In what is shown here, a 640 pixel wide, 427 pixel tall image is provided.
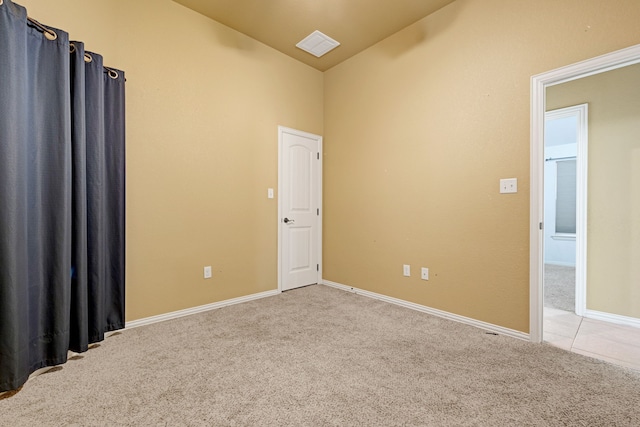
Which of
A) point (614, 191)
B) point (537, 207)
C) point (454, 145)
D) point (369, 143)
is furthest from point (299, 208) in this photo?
point (614, 191)

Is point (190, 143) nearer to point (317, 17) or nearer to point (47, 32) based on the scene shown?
point (47, 32)

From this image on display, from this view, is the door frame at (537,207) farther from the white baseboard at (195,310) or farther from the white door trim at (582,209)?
the white baseboard at (195,310)

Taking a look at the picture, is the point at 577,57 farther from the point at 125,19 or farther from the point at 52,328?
the point at 52,328

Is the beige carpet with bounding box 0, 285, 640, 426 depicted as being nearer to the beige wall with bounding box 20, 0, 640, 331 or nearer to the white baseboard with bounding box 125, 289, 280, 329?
the white baseboard with bounding box 125, 289, 280, 329

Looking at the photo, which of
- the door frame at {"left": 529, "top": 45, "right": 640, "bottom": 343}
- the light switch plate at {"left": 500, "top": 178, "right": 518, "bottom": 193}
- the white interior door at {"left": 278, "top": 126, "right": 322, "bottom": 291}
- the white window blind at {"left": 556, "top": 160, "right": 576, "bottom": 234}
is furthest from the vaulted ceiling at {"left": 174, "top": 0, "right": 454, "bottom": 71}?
the white window blind at {"left": 556, "top": 160, "right": 576, "bottom": 234}

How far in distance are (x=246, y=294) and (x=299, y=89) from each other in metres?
2.79

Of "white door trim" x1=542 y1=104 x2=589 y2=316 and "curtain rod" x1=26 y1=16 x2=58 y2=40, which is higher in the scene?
"curtain rod" x1=26 y1=16 x2=58 y2=40

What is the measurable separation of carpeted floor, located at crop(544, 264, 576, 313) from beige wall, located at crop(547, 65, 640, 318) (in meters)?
0.39

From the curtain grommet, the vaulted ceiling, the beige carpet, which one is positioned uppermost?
the vaulted ceiling

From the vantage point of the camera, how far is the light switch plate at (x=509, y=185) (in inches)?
93.0

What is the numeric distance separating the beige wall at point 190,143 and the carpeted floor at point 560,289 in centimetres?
343

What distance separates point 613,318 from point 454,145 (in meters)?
2.33

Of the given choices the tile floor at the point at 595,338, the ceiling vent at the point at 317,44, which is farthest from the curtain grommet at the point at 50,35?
the tile floor at the point at 595,338

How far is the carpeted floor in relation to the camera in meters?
3.30
